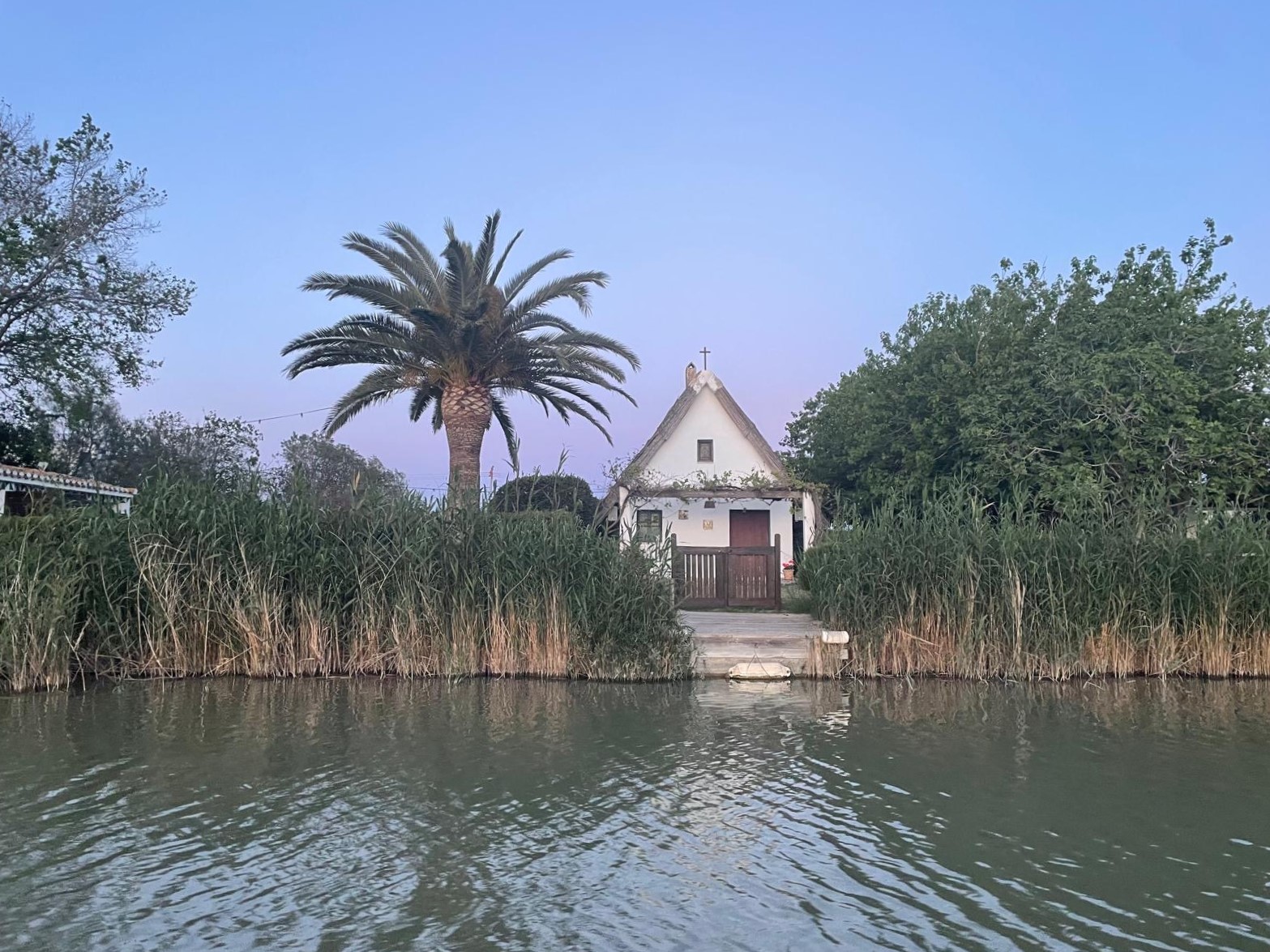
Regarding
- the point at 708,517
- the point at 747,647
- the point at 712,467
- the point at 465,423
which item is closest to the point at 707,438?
the point at 712,467

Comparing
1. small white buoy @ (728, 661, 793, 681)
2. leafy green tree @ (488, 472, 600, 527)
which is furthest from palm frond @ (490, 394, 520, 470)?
small white buoy @ (728, 661, 793, 681)

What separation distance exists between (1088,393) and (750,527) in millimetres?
11014

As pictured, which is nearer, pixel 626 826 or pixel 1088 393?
pixel 626 826

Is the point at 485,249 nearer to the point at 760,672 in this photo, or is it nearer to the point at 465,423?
the point at 465,423

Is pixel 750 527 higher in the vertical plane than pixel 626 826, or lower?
higher

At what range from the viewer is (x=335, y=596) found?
11617mm

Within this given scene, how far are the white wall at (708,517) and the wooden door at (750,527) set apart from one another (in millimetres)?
165

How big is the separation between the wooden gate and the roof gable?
10198mm

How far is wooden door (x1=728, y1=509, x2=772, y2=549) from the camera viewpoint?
27.7m

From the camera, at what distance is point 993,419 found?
20.0m

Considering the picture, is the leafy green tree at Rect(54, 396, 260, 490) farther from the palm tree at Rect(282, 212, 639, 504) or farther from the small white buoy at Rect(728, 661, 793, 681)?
the small white buoy at Rect(728, 661, 793, 681)

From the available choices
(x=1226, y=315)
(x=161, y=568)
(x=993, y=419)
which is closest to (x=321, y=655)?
(x=161, y=568)

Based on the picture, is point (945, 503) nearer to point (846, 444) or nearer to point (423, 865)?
point (423, 865)

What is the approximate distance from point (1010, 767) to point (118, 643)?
1019cm
